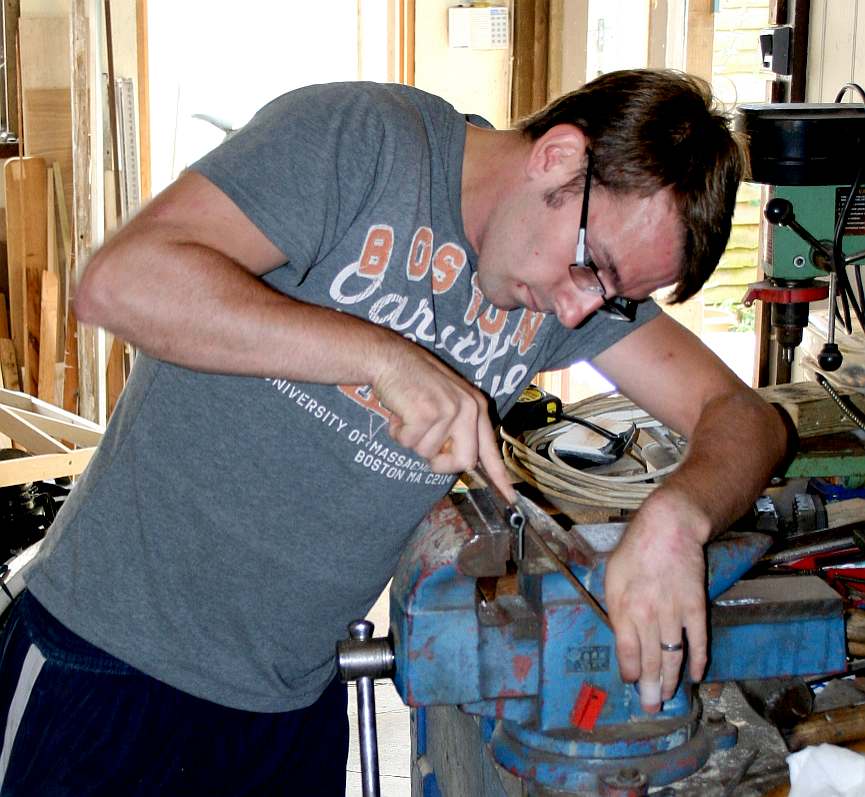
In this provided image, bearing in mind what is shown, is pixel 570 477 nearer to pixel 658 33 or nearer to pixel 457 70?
pixel 658 33

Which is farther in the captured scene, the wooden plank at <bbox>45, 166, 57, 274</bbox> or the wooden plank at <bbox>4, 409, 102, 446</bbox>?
the wooden plank at <bbox>45, 166, 57, 274</bbox>

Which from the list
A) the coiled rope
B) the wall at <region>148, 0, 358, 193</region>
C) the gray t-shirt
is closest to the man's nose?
the gray t-shirt

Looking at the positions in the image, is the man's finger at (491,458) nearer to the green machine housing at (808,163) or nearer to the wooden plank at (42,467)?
the green machine housing at (808,163)

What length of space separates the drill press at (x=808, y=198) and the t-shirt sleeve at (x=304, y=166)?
2.68 ft

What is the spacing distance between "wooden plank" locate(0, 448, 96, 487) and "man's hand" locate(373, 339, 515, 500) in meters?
1.77

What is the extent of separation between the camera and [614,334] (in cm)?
144

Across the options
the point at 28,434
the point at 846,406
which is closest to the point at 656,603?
the point at 846,406

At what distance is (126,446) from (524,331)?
48 cm

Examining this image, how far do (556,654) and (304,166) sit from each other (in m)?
0.51

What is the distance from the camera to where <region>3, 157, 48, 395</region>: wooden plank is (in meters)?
4.28

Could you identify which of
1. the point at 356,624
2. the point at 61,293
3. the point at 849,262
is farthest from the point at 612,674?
the point at 61,293

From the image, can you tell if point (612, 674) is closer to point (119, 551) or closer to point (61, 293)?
point (119, 551)

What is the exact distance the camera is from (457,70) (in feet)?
15.4

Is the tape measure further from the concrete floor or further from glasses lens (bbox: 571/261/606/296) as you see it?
the concrete floor
